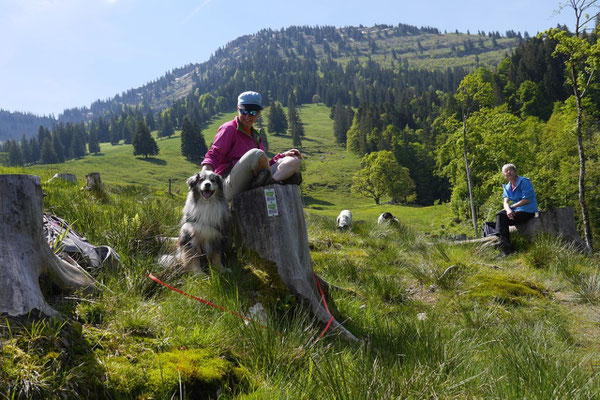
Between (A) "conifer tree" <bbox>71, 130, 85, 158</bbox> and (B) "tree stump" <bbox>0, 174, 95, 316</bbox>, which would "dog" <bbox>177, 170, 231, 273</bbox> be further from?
(A) "conifer tree" <bbox>71, 130, 85, 158</bbox>

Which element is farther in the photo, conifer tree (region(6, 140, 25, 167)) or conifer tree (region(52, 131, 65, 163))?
conifer tree (region(52, 131, 65, 163))

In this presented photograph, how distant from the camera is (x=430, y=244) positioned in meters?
10.6

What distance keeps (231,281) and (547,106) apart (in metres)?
102

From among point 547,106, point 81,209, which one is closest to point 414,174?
point 547,106

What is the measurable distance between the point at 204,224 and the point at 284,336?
1983 mm

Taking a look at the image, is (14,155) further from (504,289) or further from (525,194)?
(504,289)

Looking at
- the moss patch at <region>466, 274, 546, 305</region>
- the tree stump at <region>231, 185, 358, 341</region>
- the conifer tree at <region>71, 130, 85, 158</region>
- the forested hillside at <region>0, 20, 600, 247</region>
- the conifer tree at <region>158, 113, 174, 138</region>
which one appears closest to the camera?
the tree stump at <region>231, 185, 358, 341</region>

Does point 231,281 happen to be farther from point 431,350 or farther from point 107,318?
point 431,350

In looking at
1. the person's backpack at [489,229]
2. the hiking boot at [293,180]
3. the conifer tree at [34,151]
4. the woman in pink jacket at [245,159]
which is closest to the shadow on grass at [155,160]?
the conifer tree at [34,151]

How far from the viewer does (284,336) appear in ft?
10.5

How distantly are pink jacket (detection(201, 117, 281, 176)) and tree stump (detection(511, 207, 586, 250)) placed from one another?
8244mm

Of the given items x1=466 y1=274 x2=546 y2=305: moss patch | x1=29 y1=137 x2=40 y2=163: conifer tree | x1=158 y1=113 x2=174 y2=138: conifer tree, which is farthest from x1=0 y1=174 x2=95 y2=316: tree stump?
x1=158 y1=113 x2=174 y2=138: conifer tree

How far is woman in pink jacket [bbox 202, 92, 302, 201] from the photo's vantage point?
Answer: 15.6ft

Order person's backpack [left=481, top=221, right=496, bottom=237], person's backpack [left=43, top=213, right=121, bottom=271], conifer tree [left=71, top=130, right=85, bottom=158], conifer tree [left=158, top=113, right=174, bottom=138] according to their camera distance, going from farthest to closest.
Answer: 1. conifer tree [left=158, top=113, right=174, bottom=138]
2. conifer tree [left=71, top=130, right=85, bottom=158]
3. person's backpack [left=481, top=221, right=496, bottom=237]
4. person's backpack [left=43, top=213, right=121, bottom=271]
